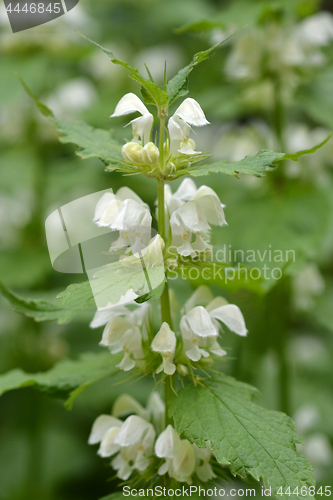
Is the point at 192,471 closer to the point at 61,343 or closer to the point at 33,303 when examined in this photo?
the point at 33,303

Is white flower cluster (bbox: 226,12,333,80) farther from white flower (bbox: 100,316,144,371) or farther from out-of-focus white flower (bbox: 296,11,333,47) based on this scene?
white flower (bbox: 100,316,144,371)

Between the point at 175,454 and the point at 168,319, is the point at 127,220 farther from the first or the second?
the point at 175,454

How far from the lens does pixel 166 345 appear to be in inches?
26.6

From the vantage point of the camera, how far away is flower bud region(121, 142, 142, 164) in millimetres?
656

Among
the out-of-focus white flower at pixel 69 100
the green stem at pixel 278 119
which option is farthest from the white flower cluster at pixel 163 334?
the out-of-focus white flower at pixel 69 100

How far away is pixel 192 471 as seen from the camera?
73 cm

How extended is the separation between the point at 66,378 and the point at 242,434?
34cm

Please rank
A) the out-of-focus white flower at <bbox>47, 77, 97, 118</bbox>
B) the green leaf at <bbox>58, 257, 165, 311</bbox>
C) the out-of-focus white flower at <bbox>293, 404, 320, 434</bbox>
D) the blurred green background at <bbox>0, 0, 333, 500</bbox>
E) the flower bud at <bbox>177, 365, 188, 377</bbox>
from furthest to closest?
the out-of-focus white flower at <bbox>47, 77, 97, 118</bbox>
the out-of-focus white flower at <bbox>293, 404, 320, 434</bbox>
the blurred green background at <bbox>0, 0, 333, 500</bbox>
the flower bud at <bbox>177, 365, 188, 377</bbox>
the green leaf at <bbox>58, 257, 165, 311</bbox>

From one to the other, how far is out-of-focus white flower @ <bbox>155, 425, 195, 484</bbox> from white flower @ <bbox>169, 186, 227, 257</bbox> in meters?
0.27

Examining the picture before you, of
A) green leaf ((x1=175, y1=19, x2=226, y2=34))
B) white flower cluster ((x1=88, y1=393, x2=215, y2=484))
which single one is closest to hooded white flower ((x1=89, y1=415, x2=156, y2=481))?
white flower cluster ((x1=88, y1=393, x2=215, y2=484))

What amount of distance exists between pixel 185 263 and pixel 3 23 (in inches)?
62.6

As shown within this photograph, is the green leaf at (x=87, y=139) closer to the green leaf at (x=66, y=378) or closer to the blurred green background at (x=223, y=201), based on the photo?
the green leaf at (x=66, y=378)

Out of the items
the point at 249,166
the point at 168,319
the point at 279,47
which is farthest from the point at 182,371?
the point at 279,47

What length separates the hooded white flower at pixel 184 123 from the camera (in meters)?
0.64
